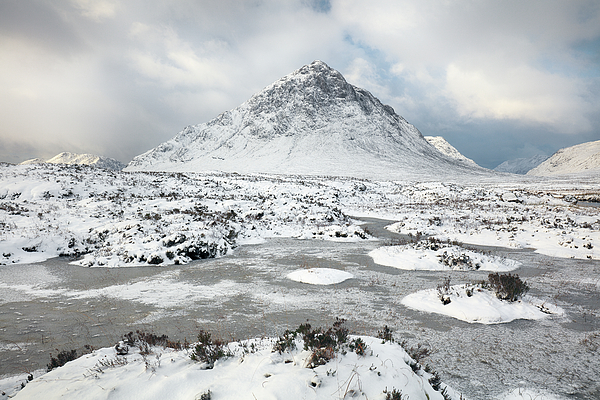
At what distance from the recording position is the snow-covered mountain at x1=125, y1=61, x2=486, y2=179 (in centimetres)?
10881

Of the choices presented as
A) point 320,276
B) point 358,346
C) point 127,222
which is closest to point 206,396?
point 358,346

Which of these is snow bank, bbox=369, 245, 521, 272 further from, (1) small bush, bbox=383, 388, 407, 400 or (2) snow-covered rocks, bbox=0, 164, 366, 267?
(1) small bush, bbox=383, 388, 407, 400

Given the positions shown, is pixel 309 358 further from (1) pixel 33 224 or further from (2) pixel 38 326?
(1) pixel 33 224

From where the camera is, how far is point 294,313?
7492 millimetres

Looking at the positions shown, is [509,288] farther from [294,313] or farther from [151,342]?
[151,342]

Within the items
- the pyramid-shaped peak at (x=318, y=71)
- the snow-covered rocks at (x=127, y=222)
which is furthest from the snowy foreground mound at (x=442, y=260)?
the pyramid-shaped peak at (x=318, y=71)

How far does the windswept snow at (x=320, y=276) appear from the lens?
10.1 metres

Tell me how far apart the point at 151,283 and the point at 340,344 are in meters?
8.77

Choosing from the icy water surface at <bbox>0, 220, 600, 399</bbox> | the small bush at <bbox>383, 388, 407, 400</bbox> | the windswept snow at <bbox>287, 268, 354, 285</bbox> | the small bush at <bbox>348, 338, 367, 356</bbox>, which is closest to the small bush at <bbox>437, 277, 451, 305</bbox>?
the icy water surface at <bbox>0, 220, 600, 399</bbox>

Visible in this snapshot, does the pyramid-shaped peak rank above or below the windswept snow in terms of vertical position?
above

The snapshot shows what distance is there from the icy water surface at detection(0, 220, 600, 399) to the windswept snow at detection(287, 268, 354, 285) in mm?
367

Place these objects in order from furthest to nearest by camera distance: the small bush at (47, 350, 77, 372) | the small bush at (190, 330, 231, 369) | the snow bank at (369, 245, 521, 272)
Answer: the snow bank at (369, 245, 521, 272)
the small bush at (47, 350, 77, 372)
the small bush at (190, 330, 231, 369)

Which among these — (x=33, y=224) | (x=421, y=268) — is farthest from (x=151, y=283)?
(x=33, y=224)

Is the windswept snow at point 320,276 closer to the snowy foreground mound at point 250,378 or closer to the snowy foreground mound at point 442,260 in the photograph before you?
the snowy foreground mound at point 442,260
